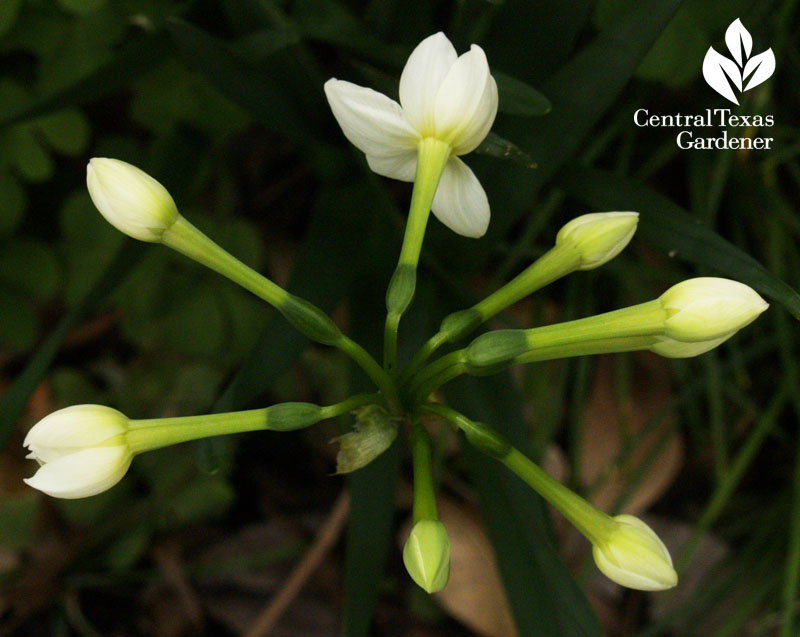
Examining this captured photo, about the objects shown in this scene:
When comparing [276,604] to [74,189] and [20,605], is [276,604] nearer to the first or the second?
[20,605]

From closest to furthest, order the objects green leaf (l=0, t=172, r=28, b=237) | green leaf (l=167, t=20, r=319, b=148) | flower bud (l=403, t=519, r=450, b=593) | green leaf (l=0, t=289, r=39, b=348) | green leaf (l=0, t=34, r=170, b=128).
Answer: flower bud (l=403, t=519, r=450, b=593), green leaf (l=167, t=20, r=319, b=148), green leaf (l=0, t=34, r=170, b=128), green leaf (l=0, t=172, r=28, b=237), green leaf (l=0, t=289, r=39, b=348)

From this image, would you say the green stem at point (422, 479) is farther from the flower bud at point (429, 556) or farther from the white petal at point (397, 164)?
the white petal at point (397, 164)

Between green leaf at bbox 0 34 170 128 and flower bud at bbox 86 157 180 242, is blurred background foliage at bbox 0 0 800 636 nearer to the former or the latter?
green leaf at bbox 0 34 170 128

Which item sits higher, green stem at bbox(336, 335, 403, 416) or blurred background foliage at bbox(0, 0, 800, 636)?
blurred background foliage at bbox(0, 0, 800, 636)

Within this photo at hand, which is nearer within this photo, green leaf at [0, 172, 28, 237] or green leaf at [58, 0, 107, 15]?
green leaf at [58, 0, 107, 15]

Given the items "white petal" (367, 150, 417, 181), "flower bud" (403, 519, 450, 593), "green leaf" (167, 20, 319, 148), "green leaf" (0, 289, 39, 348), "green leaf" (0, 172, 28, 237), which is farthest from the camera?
"green leaf" (0, 289, 39, 348)

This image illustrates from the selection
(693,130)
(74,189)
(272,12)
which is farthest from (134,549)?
(693,130)

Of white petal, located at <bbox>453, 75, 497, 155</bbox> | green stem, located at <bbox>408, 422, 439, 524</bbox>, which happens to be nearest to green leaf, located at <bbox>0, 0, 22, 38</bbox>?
white petal, located at <bbox>453, 75, 497, 155</bbox>

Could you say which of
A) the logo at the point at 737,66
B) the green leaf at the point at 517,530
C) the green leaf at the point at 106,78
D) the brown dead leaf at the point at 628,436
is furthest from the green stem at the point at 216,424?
the brown dead leaf at the point at 628,436
